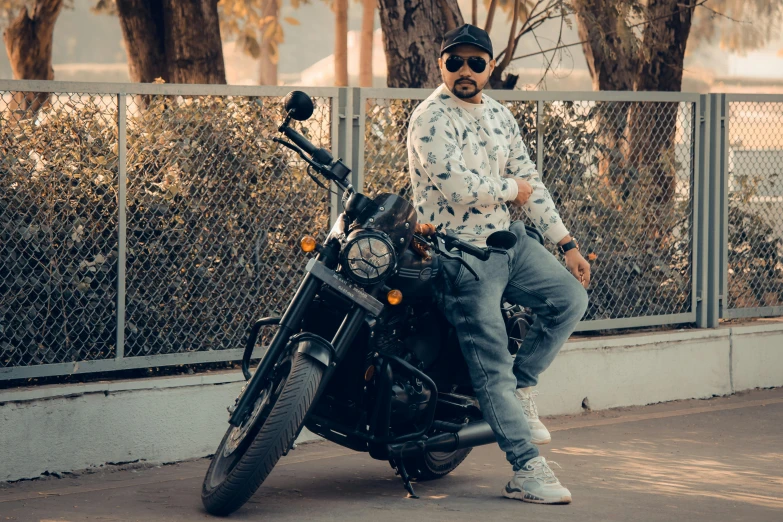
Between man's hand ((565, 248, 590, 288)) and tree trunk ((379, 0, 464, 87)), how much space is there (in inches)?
123

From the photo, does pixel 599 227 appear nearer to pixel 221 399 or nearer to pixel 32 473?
pixel 221 399

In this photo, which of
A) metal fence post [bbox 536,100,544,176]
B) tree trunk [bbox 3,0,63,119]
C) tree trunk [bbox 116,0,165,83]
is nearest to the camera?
metal fence post [bbox 536,100,544,176]

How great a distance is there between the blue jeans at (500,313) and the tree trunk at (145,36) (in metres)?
5.64

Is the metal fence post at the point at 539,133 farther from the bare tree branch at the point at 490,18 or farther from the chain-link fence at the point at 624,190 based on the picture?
the bare tree branch at the point at 490,18

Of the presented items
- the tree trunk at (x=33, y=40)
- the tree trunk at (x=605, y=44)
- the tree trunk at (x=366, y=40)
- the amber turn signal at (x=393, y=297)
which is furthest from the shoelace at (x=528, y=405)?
the tree trunk at (x=366, y=40)

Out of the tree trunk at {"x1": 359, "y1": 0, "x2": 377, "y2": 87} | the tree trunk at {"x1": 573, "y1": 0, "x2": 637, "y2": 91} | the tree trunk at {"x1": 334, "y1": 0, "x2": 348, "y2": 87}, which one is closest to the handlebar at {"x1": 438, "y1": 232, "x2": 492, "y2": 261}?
the tree trunk at {"x1": 573, "y1": 0, "x2": 637, "y2": 91}

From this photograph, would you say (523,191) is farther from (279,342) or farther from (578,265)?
(279,342)

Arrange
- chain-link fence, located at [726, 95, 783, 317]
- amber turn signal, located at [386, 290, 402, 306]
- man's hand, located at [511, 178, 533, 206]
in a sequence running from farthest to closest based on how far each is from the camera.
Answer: chain-link fence, located at [726, 95, 783, 317] → man's hand, located at [511, 178, 533, 206] → amber turn signal, located at [386, 290, 402, 306]

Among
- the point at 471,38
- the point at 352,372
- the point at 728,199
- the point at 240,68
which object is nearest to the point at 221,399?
the point at 352,372

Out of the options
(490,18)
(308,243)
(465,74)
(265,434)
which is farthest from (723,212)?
(265,434)

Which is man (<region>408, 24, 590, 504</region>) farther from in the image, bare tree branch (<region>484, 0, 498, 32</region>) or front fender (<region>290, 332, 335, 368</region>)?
bare tree branch (<region>484, 0, 498, 32</region>)

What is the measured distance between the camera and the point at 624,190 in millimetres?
8344

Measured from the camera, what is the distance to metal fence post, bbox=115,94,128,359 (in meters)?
6.30

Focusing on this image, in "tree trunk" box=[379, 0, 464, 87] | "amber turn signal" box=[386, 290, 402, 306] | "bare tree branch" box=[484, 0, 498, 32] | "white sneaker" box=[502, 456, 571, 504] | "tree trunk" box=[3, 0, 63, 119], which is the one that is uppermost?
"tree trunk" box=[3, 0, 63, 119]
